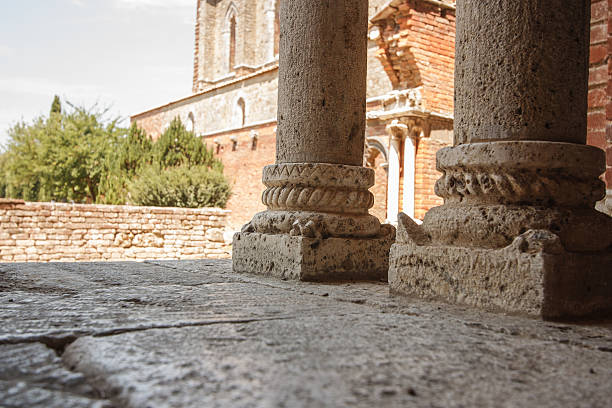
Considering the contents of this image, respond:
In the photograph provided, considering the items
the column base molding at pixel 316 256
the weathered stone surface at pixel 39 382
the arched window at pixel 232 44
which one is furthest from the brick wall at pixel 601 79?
the arched window at pixel 232 44

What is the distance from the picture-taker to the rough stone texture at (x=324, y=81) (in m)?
3.52

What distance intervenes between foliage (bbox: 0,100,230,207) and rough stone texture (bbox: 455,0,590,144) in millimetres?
13986

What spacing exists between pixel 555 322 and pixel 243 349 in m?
1.20

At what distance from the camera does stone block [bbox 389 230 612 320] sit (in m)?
2.12

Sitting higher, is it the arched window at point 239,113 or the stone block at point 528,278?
the arched window at point 239,113

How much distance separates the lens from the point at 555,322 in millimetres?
2105

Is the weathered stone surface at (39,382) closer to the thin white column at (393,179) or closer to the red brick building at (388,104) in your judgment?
the red brick building at (388,104)

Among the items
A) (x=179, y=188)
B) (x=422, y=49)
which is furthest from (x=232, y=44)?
(x=422, y=49)

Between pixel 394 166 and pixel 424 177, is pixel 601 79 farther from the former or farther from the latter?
pixel 394 166

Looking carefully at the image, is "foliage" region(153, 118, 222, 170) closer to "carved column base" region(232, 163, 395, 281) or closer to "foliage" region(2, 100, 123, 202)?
"foliage" region(2, 100, 123, 202)

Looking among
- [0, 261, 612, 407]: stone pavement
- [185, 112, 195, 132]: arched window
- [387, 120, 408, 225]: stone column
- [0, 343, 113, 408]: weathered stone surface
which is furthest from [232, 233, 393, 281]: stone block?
[185, 112, 195, 132]: arched window

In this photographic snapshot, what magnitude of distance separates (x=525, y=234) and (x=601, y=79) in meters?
2.34

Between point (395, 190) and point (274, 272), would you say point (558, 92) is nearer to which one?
point (274, 272)

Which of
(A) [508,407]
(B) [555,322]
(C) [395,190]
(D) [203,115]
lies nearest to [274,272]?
(B) [555,322]
